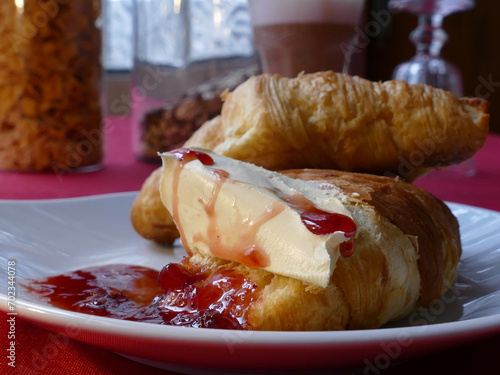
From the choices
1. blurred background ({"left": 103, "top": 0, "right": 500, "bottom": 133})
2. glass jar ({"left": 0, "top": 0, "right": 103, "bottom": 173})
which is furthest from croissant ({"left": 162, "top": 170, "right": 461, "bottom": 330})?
blurred background ({"left": 103, "top": 0, "right": 500, "bottom": 133})

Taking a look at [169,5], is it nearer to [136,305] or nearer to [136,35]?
[136,35]

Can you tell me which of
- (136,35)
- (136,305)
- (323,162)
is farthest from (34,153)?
(136,305)

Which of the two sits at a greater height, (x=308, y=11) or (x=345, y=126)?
(x=308, y=11)

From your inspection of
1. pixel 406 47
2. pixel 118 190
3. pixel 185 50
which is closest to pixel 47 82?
pixel 118 190

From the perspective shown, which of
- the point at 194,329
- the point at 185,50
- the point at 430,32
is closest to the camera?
the point at 194,329

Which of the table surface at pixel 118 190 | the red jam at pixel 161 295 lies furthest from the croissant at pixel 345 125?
the table surface at pixel 118 190

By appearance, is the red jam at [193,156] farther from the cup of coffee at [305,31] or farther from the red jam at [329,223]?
the cup of coffee at [305,31]

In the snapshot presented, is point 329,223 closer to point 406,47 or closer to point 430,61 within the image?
point 430,61
